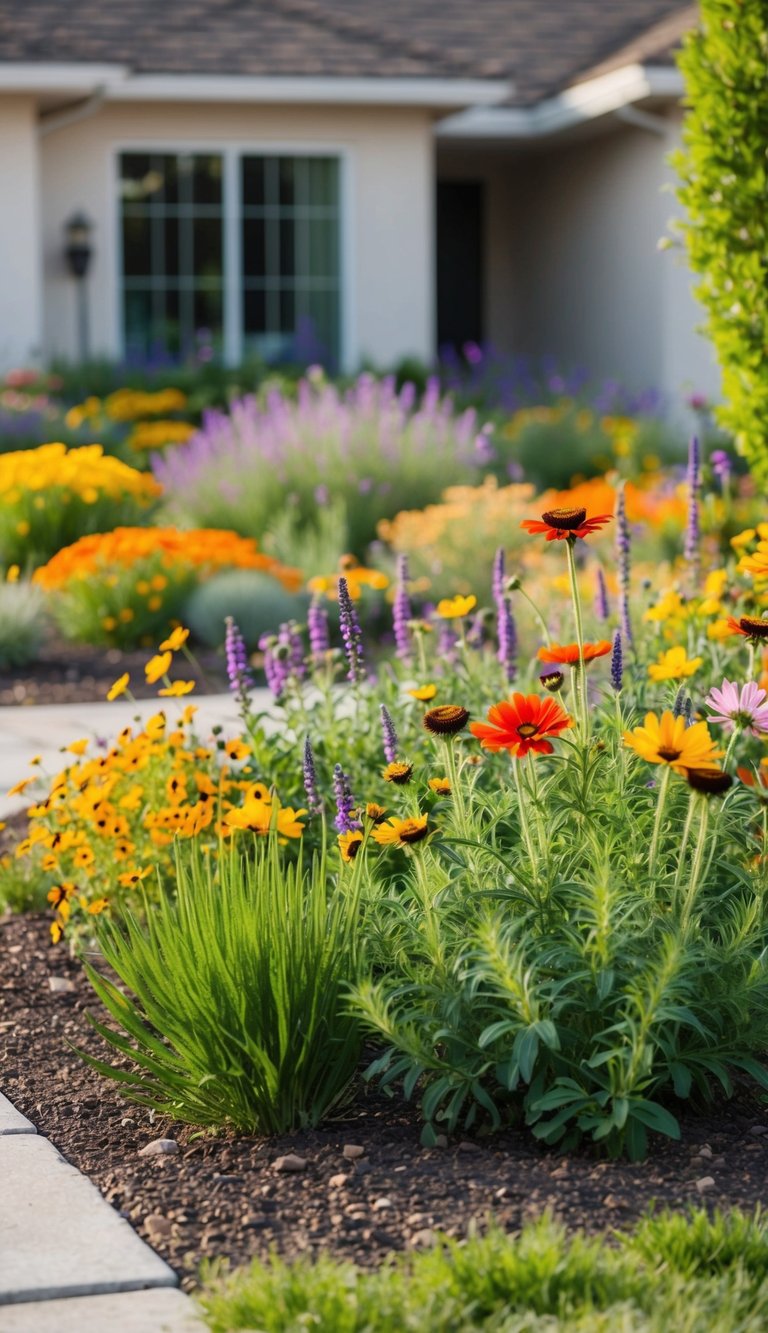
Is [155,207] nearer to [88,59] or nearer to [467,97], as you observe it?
[88,59]

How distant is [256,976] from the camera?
277 cm

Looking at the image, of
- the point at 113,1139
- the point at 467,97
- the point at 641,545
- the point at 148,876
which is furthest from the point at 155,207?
the point at 113,1139

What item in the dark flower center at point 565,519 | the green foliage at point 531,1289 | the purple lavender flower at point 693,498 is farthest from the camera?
the purple lavender flower at point 693,498

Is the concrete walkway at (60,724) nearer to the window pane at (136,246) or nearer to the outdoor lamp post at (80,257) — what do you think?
the outdoor lamp post at (80,257)

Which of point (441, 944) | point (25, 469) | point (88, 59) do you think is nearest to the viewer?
point (441, 944)

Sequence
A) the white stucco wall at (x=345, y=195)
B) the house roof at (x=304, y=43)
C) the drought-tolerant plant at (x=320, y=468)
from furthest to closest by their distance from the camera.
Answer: the white stucco wall at (x=345, y=195) → the house roof at (x=304, y=43) → the drought-tolerant plant at (x=320, y=468)

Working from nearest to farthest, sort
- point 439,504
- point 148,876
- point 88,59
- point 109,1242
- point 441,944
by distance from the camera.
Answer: point 109,1242
point 441,944
point 148,876
point 439,504
point 88,59

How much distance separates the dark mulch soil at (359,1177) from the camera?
8.04 ft

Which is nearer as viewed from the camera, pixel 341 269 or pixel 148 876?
pixel 148 876

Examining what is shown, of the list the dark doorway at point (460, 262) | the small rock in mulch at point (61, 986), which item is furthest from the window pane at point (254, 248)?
the small rock in mulch at point (61, 986)

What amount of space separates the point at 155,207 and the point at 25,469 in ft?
22.2

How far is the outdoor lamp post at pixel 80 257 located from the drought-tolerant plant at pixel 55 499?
17.8 ft

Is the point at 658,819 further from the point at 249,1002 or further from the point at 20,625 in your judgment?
the point at 20,625

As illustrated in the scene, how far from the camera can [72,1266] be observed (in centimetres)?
233
